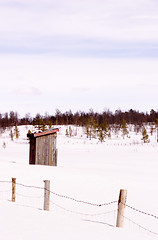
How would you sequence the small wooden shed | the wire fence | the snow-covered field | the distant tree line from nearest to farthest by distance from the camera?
1. the snow-covered field
2. the wire fence
3. the small wooden shed
4. the distant tree line

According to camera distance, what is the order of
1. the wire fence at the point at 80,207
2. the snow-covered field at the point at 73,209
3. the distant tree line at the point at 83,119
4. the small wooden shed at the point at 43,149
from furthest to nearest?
the distant tree line at the point at 83,119 < the small wooden shed at the point at 43,149 < the wire fence at the point at 80,207 < the snow-covered field at the point at 73,209

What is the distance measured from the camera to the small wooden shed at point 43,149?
81.7 ft

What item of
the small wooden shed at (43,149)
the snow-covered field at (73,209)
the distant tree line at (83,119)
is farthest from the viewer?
the distant tree line at (83,119)

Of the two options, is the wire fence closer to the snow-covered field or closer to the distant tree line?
the snow-covered field

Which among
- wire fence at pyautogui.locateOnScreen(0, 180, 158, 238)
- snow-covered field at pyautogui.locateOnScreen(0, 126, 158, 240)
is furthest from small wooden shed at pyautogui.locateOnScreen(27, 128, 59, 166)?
wire fence at pyautogui.locateOnScreen(0, 180, 158, 238)

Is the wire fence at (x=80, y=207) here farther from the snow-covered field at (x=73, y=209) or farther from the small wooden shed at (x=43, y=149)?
the small wooden shed at (x=43, y=149)

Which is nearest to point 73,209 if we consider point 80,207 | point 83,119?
point 80,207

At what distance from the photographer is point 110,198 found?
14047 millimetres

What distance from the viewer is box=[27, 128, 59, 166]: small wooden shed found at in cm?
2489

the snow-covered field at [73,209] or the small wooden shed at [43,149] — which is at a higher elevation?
the small wooden shed at [43,149]

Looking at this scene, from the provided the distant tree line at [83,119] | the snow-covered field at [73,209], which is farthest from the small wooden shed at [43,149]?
the distant tree line at [83,119]

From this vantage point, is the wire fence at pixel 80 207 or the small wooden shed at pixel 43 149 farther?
the small wooden shed at pixel 43 149

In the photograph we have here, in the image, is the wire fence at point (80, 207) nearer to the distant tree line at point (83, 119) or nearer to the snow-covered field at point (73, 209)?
the snow-covered field at point (73, 209)

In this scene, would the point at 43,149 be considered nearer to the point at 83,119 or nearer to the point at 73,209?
the point at 73,209
